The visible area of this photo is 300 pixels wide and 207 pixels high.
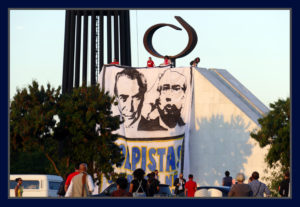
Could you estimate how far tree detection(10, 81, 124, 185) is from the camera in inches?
1375

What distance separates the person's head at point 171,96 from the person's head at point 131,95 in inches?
43.4

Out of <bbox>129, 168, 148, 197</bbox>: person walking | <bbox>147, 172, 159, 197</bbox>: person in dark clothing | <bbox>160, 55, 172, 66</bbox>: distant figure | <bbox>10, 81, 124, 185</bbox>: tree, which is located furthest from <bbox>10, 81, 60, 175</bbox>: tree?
<bbox>129, 168, 148, 197</bbox>: person walking

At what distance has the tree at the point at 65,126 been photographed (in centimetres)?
3494

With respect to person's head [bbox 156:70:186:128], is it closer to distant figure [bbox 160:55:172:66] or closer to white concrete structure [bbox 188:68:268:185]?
white concrete structure [bbox 188:68:268:185]

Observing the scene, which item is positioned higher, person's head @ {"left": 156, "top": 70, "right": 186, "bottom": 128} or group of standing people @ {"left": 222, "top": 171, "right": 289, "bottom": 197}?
person's head @ {"left": 156, "top": 70, "right": 186, "bottom": 128}

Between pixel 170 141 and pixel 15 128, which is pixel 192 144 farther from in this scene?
pixel 15 128

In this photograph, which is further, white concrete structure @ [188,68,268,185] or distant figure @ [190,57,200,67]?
distant figure @ [190,57,200,67]

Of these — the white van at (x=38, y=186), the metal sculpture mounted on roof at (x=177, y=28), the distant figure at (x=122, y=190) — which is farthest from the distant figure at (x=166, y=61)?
the distant figure at (x=122, y=190)

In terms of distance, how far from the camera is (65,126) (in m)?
36.1

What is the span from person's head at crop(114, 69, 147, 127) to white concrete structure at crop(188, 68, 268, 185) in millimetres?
3128

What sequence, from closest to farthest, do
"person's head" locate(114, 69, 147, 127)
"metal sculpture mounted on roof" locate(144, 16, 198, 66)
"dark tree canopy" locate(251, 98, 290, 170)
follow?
"dark tree canopy" locate(251, 98, 290, 170) → "person's head" locate(114, 69, 147, 127) → "metal sculpture mounted on roof" locate(144, 16, 198, 66)

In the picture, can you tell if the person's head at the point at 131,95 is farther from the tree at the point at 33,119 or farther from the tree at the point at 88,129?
the tree at the point at 33,119

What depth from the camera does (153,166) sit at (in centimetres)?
4312
